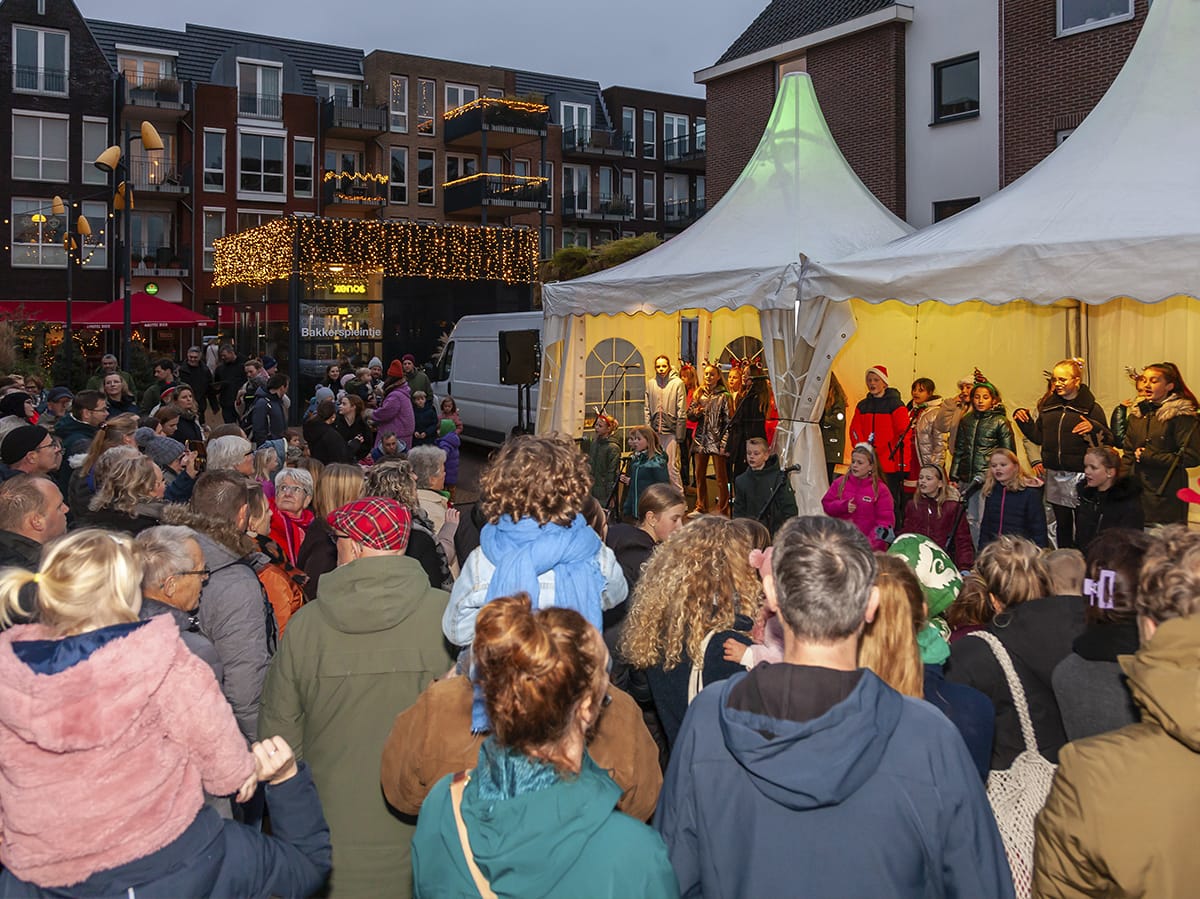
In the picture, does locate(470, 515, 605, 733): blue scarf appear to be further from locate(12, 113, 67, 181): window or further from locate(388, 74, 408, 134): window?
locate(388, 74, 408, 134): window

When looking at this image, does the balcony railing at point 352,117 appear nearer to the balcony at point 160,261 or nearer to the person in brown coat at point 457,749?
the balcony at point 160,261

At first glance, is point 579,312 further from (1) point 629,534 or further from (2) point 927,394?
(1) point 629,534

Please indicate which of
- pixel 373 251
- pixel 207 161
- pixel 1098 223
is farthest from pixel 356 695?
pixel 207 161

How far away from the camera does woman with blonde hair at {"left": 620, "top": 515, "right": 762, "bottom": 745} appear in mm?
3318

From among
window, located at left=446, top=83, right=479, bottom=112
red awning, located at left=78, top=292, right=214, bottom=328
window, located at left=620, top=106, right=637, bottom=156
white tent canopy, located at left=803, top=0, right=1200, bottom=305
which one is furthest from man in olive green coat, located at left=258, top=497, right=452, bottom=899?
window, located at left=620, top=106, right=637, bottom=156

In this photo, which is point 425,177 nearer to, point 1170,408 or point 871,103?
point 871,103

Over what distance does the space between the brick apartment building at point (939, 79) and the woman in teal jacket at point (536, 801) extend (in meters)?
17.8

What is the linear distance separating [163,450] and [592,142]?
38.5 metres

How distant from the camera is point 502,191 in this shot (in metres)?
36.5

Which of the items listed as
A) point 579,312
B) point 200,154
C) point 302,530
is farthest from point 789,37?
point 200,154

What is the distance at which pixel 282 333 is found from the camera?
25.5 metres

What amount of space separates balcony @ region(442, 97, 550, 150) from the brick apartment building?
14483 millimetres

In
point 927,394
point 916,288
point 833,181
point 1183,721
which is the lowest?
point 1183,721

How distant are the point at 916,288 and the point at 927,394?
262 cm
